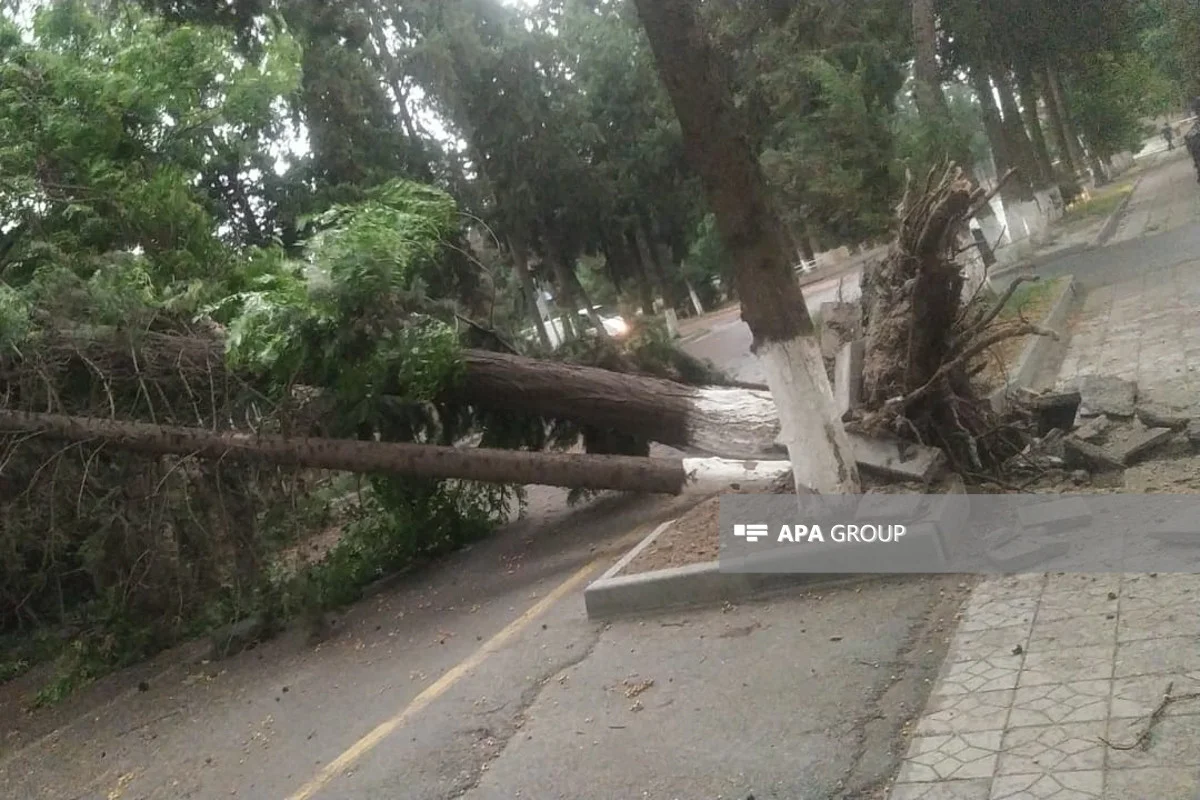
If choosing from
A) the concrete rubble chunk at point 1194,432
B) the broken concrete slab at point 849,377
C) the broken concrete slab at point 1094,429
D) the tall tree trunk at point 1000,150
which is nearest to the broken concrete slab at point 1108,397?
the broken concrete slab at point 1094,429

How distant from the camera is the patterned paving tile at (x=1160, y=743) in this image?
9.95 ft

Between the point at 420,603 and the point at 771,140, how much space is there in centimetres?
1554

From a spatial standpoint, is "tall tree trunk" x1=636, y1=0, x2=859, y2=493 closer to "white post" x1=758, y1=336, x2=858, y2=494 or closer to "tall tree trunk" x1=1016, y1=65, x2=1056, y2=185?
"white post" x1=758, y1=336, x2=858, y2=494

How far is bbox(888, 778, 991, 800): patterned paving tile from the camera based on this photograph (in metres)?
3.19

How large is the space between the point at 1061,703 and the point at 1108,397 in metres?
3.59

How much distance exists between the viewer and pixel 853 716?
3.88 meters

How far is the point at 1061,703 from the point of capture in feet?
11.6

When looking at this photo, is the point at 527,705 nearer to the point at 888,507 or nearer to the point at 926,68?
the point at 888,507

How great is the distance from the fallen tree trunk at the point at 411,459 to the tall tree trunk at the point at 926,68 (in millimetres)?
8492

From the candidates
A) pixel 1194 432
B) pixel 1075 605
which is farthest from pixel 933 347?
pixel 1075 605

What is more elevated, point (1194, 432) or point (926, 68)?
point (926, 68)

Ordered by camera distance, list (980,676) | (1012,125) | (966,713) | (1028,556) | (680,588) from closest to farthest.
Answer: (966,713)
(980,676)
(1028,556)
(680,588)
(1012,125)

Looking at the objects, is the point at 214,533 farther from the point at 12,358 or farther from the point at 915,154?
the point at 915,154

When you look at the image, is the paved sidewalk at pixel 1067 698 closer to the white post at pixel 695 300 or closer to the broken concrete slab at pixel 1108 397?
the broken concrete slab at pixel 1108 397
